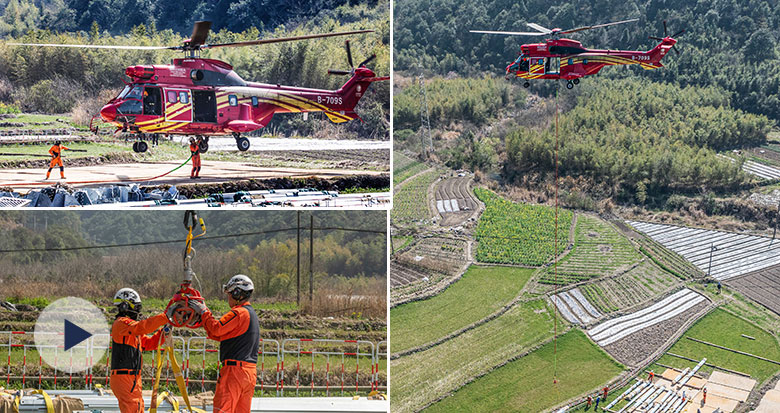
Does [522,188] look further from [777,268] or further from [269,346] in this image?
[269,346]

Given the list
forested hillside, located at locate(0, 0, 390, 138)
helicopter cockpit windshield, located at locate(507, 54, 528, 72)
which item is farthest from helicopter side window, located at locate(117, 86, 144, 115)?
helicopter cockpit windshield, located at locate(507, 54, 528, 72)

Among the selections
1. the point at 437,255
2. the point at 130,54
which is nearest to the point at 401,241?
the point at 437,255

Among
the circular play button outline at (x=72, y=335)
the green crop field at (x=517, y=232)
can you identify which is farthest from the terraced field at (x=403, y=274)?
the circular play button outline at (x=72, y=335)

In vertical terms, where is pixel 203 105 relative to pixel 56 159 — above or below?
above

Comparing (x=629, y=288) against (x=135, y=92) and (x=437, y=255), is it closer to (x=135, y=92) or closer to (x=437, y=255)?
(x=437, y=255)

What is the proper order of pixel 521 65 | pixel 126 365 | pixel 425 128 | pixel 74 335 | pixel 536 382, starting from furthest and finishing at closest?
pixel 425 128 → pixel 536 382 → pixel 521 65 → pixel 74 335 → pixel 126 365

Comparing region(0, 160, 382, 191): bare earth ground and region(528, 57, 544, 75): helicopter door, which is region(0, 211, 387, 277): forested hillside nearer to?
region(0, 160, 382, 191): bare earth ground
